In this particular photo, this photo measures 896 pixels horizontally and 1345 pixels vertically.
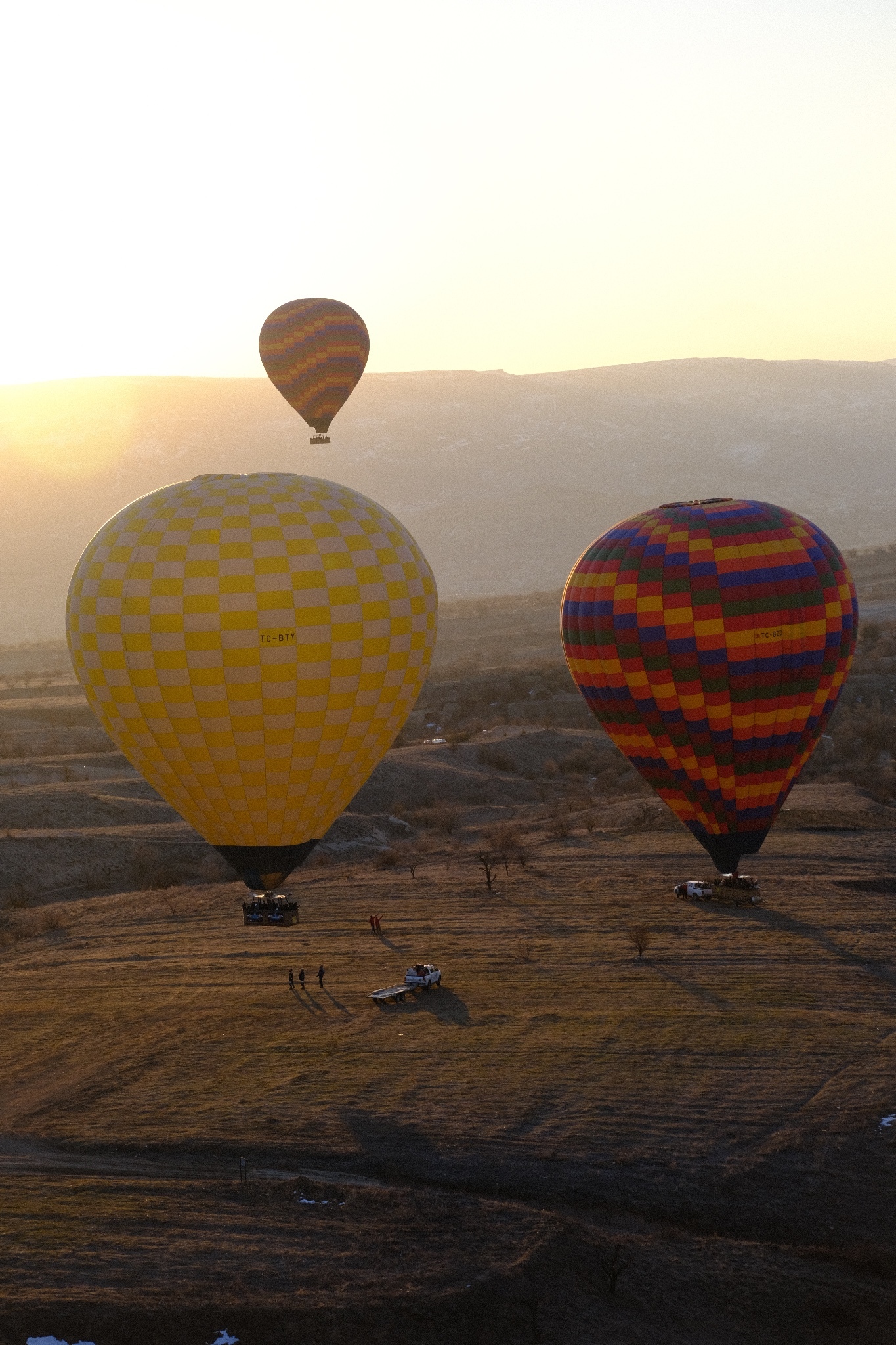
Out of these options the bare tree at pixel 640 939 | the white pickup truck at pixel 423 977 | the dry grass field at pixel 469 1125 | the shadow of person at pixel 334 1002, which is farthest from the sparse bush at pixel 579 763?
the shadow of person at pixel 334 1002

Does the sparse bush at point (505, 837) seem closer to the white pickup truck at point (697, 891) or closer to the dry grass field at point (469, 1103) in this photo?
the dry grass field at point (469, 1103)

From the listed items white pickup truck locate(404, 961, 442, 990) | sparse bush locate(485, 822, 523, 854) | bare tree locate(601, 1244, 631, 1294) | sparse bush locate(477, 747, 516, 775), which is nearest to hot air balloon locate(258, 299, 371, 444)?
sparse bush locate(477, 747, 516, 775)

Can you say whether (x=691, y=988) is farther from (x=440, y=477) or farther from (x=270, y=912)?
(x=440, y=477)

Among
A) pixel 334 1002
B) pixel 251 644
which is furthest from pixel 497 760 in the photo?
pixel 251 644

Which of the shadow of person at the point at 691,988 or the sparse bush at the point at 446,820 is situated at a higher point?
the shadow of person at the point at 691,988

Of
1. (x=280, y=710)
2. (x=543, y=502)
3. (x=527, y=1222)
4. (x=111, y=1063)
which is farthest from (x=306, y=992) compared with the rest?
(x=543, y=502)

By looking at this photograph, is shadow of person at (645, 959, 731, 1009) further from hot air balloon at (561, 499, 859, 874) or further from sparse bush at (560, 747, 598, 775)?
sparse bush at (560, 747, 598, 775)
